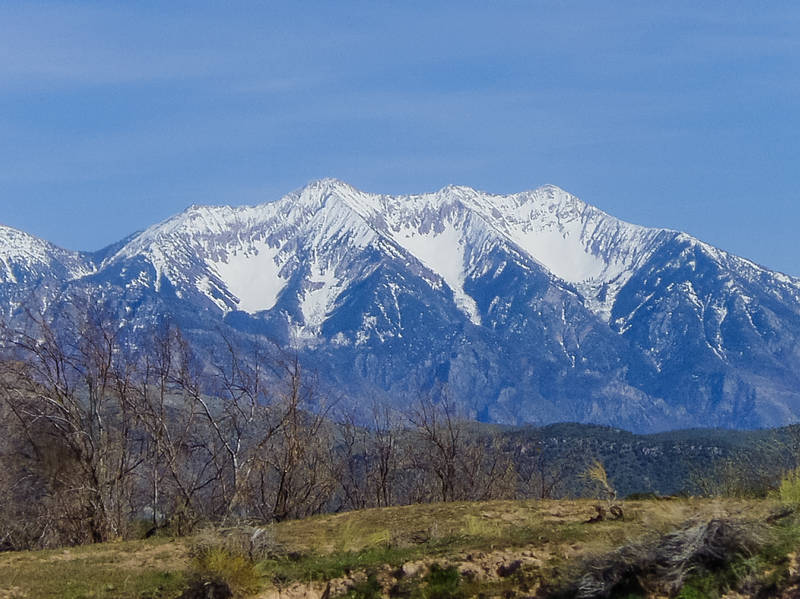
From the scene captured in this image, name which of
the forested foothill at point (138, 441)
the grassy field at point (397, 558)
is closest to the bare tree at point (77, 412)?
the forested foothill at point (138, 441)

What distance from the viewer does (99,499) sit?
1319 inches

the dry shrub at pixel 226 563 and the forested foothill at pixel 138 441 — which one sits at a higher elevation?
the forested foothill at pixel 138 441

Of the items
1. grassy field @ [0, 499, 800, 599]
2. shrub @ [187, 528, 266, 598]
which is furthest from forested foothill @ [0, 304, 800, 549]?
shrub @ [187, 528, 266, 598]

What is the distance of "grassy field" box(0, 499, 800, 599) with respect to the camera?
19.9m

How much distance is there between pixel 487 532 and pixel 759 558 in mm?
6554

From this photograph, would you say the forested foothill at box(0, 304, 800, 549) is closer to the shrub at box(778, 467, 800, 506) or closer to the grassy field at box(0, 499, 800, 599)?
the grassy field at box(0, 499, 800, 599)

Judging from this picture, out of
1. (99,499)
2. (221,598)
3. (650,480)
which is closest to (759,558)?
(221,598)

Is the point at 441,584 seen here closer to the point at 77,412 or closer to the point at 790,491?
the point at 790,491

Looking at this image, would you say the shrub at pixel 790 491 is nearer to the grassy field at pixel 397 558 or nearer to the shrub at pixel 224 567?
the grassy field at pixel 397 558

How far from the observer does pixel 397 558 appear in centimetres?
2159

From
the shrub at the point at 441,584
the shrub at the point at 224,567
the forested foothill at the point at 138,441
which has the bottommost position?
the shrub at the point at 441,584

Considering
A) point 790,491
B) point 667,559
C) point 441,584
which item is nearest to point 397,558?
point 441,584

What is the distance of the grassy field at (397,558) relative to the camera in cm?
1994

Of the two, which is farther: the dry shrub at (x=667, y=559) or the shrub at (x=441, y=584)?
the shrub at (x=441, y=584)
